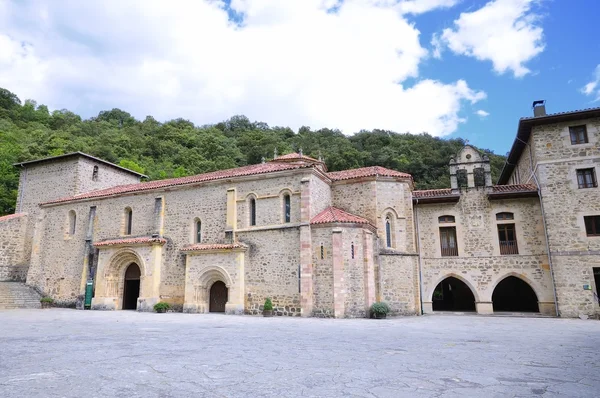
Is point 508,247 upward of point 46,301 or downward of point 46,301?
upward

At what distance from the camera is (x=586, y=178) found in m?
19.8

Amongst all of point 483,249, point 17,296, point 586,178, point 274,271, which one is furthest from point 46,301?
point 586,178

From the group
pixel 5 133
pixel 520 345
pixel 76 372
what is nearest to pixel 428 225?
pixel 520 345

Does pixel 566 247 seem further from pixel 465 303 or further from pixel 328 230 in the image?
pixel 328 230

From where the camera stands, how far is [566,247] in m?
19.3

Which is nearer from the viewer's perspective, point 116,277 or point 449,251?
point 449,251

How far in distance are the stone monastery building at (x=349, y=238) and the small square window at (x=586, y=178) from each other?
0.17 ft

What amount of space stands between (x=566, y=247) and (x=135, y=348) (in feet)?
65.8

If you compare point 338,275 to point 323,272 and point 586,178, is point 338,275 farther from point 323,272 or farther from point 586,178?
point 586,178

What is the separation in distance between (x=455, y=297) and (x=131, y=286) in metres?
21.4

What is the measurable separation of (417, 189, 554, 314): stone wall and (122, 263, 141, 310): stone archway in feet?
56.1

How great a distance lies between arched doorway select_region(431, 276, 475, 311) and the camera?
25987 millimetres

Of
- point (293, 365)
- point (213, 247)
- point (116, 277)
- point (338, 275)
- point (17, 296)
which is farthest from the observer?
point (17, 296)

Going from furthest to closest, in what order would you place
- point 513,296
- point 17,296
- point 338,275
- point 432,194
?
point 513,296 → point 17,296 → point 432,194 → point 338,275
